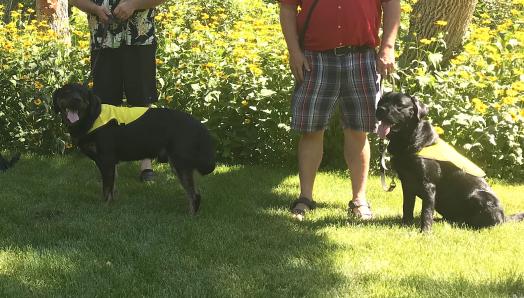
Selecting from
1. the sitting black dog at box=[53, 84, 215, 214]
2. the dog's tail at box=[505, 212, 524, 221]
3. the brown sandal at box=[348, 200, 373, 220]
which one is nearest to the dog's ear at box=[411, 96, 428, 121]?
the brown sandal at box=[348, 200, 373, 220]

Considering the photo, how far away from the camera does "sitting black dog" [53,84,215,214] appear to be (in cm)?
432

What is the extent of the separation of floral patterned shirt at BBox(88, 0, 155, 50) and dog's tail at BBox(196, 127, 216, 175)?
1097 mm

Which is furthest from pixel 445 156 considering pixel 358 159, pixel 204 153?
pixel 204 153

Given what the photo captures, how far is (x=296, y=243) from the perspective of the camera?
376 centimetres

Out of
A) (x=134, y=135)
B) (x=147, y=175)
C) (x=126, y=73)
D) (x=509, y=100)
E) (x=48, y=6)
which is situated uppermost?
(x=48, y=6)

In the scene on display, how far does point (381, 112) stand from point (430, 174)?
0.62m

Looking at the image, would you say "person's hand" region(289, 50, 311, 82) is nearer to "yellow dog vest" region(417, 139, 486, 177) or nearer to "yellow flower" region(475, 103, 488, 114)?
"yellow dog vest" region(417, 139, 486, 177)

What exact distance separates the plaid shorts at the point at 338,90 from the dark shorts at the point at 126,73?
147 centimetres

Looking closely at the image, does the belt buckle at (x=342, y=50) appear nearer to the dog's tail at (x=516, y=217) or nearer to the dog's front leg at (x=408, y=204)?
the dog's front leg at (x=408, y=204)

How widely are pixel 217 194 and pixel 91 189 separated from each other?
1.17m

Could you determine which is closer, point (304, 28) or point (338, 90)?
point (304, 28)

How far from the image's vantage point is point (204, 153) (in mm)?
4379

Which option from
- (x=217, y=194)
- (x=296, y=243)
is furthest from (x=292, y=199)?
(x=296, y=243)

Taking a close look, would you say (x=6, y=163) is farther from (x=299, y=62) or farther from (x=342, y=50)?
(x=342, y=50)
